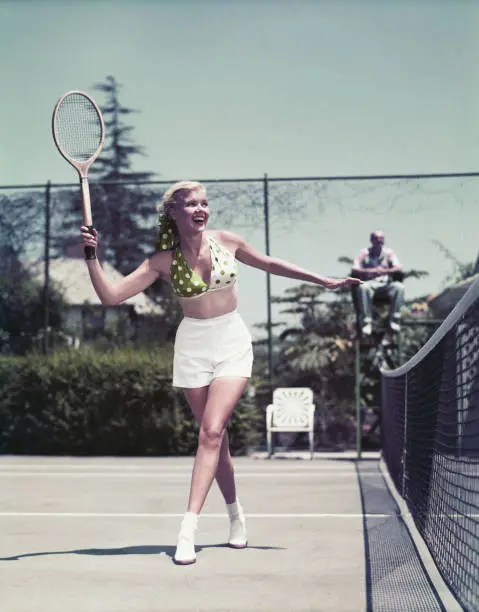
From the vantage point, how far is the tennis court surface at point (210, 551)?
391 cm

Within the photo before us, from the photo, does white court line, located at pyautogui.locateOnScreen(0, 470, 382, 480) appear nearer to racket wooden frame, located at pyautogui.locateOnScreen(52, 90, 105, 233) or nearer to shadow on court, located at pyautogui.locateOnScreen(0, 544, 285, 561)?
shadow on court, located at pyautogui.locateOnScreen(0, 544, 285, 561)

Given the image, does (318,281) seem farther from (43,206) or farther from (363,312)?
(43,206)

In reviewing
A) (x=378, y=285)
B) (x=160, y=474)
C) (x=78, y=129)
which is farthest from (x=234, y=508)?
(x=378, y=285)

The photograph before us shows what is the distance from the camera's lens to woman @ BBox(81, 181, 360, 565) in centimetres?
479

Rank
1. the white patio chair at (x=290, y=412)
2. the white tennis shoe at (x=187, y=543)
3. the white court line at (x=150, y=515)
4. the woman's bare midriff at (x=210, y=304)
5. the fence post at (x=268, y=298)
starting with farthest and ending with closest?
the fence post at (x=268, y=298) → the white patio chair at (x=290, y=412) → the white court line at (x=150, y=515) → the woman's bare midriff at (x=210, y=304) → the white tennis shoe at (x=187, y=543)

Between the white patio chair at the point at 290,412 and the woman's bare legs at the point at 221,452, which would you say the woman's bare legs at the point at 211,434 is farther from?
the white patio chair at the point at 290,412

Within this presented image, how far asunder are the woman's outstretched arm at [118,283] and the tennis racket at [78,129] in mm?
657

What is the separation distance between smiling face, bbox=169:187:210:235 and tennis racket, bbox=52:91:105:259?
0.63 m

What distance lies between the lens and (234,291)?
196 inches

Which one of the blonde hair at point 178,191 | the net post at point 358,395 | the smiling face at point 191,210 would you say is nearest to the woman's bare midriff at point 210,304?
the smiling face at point 191,210

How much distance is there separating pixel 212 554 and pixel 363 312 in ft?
25.3

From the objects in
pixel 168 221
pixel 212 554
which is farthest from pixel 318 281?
pixel 212 554

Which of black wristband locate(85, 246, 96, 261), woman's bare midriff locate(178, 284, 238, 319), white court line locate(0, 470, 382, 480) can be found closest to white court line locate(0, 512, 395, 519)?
woman's bare midriff locate(178, 284, 238, 319)

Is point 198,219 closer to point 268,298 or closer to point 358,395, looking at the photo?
point 358,395
